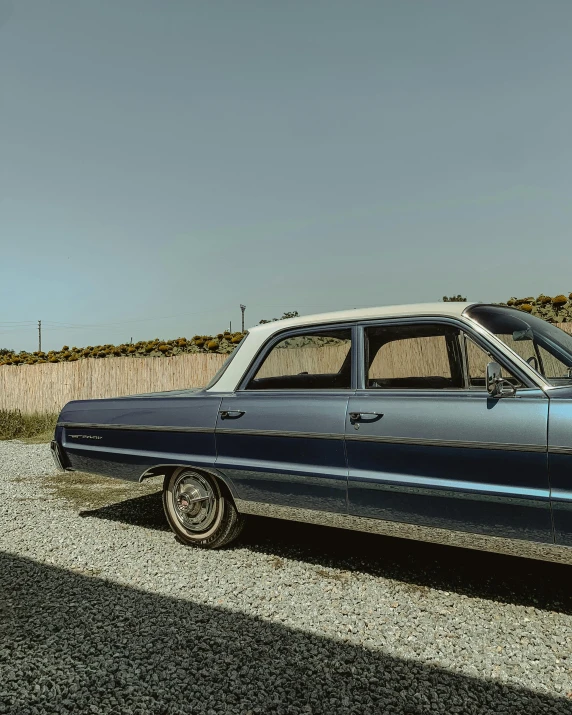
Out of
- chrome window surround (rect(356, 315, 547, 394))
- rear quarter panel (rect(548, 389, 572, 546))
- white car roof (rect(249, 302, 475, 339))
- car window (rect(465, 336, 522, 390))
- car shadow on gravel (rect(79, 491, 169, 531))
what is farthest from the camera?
car shadow on gravel (rect(79, 491, 169, 531))

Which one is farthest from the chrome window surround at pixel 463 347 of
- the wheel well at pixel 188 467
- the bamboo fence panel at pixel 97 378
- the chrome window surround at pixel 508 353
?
the bamboo fence panel at pixel 97 378

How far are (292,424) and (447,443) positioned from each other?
42.2 inches

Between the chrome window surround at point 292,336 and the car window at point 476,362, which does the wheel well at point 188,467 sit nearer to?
the chrome window surround at point 292,336

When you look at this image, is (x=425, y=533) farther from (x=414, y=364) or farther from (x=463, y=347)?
(x=414, y=364)

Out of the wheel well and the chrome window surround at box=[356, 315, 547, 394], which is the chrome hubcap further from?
the chrome window surround at box=[356, 315, 547, 394]

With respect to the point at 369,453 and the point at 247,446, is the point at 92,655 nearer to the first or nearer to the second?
the point at 247,446

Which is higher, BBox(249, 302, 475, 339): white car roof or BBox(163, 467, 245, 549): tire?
BBox(249, 302, 475, 339): white car roof

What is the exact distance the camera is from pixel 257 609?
11.0ft

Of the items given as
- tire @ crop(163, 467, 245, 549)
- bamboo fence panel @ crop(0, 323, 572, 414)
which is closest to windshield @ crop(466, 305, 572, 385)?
tire @ crop(163, 467, 245, 549)

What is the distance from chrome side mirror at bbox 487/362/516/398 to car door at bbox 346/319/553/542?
55 mm

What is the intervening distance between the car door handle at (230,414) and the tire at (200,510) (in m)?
Result: 0.52

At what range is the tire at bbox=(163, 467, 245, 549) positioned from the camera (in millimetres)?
4293

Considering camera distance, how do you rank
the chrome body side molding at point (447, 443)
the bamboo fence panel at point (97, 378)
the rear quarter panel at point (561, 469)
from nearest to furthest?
the rear quarter panel at point (561, 469)
the chrome body side molding at point (447, 443)
the bamboo fence panel at point (97, 378)

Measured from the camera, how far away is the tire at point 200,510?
4.29 metres
